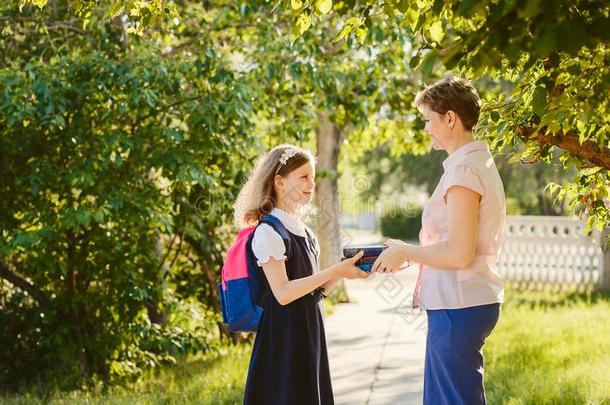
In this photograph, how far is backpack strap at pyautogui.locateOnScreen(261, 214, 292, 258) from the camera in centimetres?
351

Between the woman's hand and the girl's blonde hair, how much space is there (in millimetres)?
588

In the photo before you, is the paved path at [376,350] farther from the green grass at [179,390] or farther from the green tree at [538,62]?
the green tree at [538,62]

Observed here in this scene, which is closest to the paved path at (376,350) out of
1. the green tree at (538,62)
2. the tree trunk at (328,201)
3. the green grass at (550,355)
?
the green grass at (550,355)

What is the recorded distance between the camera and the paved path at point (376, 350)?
21.2 feet

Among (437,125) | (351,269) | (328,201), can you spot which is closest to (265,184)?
(351,269)

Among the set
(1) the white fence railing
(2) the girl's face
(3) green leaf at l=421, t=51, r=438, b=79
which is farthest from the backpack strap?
(1) the white fence railing

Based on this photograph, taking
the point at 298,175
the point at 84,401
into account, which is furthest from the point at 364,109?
the point at 298,175

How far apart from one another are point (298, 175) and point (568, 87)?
119cm

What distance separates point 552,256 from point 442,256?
38.5ft

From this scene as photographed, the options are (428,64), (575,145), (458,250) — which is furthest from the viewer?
(575,145)

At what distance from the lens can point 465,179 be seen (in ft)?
9.82

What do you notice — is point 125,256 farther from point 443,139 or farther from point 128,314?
point 443,139

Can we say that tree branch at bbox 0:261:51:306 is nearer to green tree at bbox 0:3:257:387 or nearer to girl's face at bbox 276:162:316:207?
green tree at bbox 0:3:257:387

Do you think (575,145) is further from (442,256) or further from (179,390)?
(179,390)
